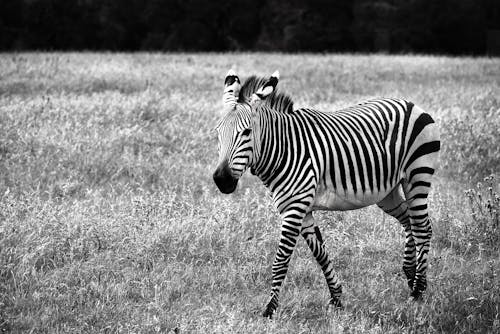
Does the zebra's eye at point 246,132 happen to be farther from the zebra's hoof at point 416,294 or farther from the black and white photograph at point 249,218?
the zebra's hoof at point 416,294

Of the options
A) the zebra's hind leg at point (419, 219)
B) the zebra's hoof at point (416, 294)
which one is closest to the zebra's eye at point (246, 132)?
the zebra's hind leg at point (419, 219)

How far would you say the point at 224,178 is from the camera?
187 inches

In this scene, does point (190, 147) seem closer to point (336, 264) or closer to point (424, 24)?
point (336, 264)

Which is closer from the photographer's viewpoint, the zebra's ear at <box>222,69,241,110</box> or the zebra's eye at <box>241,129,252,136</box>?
the zebra's eye at <box>241,129,252,136</box>

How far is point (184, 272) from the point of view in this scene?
601 centimetres

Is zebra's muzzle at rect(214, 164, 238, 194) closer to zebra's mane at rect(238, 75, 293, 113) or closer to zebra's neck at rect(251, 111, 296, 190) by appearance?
zebra's neck at rect(251, 111, 296, 190)

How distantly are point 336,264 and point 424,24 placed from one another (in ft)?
110

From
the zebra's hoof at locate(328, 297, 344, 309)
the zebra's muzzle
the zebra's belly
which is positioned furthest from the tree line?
the zebra's muzzle

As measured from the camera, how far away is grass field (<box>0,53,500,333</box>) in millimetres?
5199

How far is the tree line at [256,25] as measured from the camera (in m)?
34.6

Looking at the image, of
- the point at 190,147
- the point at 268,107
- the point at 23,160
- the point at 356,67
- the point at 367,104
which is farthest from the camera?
the point at 356,67

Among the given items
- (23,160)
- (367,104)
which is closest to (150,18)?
(23,160)

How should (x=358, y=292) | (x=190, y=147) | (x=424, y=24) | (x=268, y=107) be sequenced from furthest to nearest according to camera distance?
(x=424, y=24), (x=190, y=147), (x=358, y=292), (x=268, y=107)

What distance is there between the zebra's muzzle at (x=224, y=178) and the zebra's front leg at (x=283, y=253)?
62 cm
